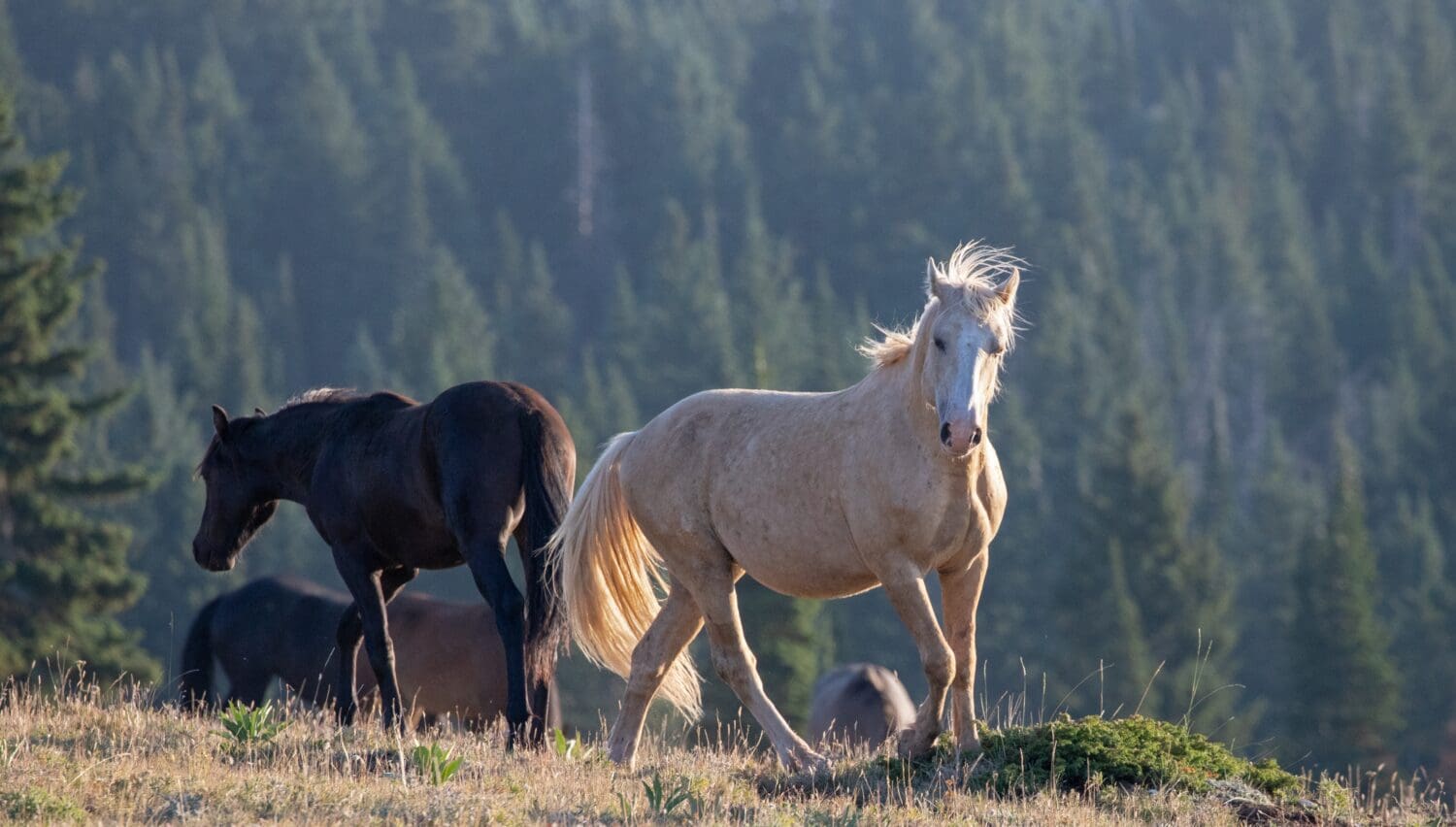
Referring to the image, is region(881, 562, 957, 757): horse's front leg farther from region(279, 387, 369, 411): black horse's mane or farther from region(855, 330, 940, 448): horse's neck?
region(279, 387, 369, 411): black horse's mane

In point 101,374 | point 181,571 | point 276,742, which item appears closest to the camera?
point 276,742

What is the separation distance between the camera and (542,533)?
8844mm

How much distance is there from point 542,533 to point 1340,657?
128 ft

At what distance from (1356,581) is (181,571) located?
37.8 m

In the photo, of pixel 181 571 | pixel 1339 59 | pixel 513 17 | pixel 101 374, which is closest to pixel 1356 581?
pixel 181 571

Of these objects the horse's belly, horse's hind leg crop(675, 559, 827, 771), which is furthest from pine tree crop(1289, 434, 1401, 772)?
the horse's belly

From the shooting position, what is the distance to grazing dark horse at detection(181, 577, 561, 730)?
1419 cm

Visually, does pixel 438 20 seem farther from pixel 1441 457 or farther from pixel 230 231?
pixel 1441 457

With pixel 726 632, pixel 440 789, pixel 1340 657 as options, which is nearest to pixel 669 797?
pixel 440 789

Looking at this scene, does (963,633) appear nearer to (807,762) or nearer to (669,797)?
(807,762)

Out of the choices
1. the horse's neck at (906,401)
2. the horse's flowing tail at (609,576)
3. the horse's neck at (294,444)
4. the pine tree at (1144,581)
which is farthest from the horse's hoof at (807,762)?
the pine tree at (1144,581)

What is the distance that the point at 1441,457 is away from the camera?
66.8 metres

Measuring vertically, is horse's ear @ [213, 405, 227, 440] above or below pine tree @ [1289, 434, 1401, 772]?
above

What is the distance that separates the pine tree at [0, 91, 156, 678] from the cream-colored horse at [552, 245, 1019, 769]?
17768mm
